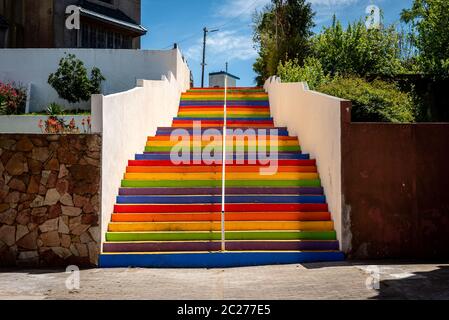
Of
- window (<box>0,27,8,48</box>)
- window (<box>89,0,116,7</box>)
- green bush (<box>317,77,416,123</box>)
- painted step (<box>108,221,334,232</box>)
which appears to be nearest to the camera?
painted step (<box>108,221,334,232</box>)

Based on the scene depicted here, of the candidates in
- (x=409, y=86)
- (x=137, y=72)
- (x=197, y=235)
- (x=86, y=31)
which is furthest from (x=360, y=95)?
(x=86, y=31)

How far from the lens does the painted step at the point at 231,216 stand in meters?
9.08

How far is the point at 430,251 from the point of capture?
27.1ft

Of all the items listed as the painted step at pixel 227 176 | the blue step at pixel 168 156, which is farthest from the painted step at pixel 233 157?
the painted step at pixel 227 176

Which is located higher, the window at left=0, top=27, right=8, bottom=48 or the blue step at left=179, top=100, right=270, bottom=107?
the window at left=0, top=27, right=8, bottom=48

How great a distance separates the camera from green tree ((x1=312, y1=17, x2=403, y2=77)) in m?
18.9

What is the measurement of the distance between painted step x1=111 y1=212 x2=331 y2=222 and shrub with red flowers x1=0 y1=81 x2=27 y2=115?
372 inches

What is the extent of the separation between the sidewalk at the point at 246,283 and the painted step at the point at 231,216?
137 centimetres

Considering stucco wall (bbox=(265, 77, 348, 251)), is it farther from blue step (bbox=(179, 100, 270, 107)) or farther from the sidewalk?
blue step (bbox=(179, 100, 270, 107))

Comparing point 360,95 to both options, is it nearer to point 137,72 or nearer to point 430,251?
point 430,251

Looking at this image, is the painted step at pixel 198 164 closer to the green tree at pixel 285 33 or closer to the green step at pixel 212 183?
the green step at pixel 212 183

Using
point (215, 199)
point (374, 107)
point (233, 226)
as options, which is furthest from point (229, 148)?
point (374, 107)

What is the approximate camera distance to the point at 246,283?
22.4 feet

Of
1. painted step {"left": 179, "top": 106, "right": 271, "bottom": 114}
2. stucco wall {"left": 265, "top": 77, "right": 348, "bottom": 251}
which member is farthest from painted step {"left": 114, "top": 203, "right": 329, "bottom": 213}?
painted step {"left": 179, "top": 106, "right": 271, "bottom": 114}
